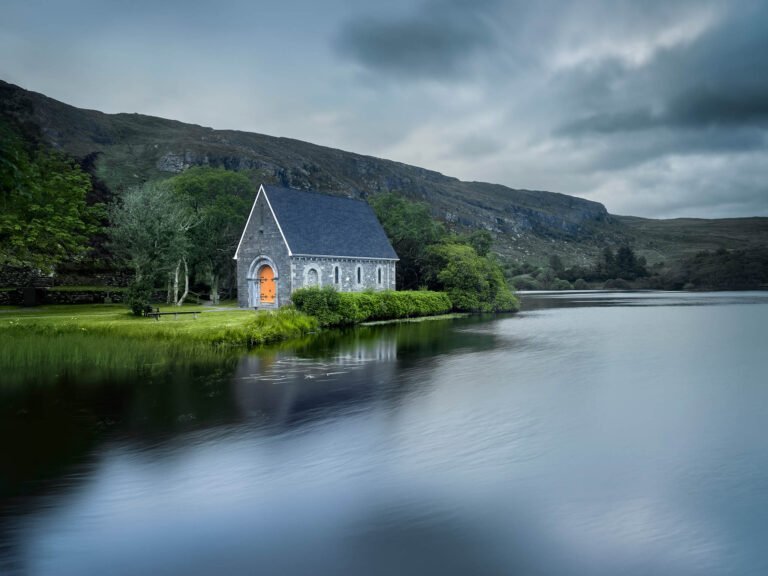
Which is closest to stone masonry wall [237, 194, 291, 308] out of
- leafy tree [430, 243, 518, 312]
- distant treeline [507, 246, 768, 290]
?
leafy tree [430, 243, 518, 312]

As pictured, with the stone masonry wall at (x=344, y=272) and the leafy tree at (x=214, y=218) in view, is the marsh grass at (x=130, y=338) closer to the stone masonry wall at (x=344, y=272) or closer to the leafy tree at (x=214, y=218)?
the stone masonry wall at (x=344, y=272)

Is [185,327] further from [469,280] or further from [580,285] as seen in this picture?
[580,285]

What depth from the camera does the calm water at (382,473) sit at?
6.75 m

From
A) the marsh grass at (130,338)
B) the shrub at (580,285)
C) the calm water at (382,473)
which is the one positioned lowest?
the calm water at (382,473)

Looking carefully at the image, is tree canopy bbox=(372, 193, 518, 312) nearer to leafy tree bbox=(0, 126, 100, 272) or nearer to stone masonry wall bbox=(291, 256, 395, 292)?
stone masonry wall bbox=(291, 256, 395, 292)

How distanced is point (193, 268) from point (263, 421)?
1573 inches

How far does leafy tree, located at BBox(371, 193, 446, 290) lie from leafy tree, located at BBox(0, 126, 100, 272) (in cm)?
2845

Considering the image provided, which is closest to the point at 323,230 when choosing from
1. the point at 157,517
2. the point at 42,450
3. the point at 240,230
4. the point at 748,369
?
the point at 240,230

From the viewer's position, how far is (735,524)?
7.54 meters

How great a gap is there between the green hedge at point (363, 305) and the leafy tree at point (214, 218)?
16.2m

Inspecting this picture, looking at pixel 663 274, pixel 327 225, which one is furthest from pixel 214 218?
pixel 663 274

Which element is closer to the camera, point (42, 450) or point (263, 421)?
point (42, 450)

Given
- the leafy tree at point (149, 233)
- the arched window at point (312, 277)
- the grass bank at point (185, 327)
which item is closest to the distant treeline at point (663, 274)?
the arched window at point (312, 277)

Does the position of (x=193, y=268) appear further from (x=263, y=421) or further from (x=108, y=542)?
(x=108, y=542)
